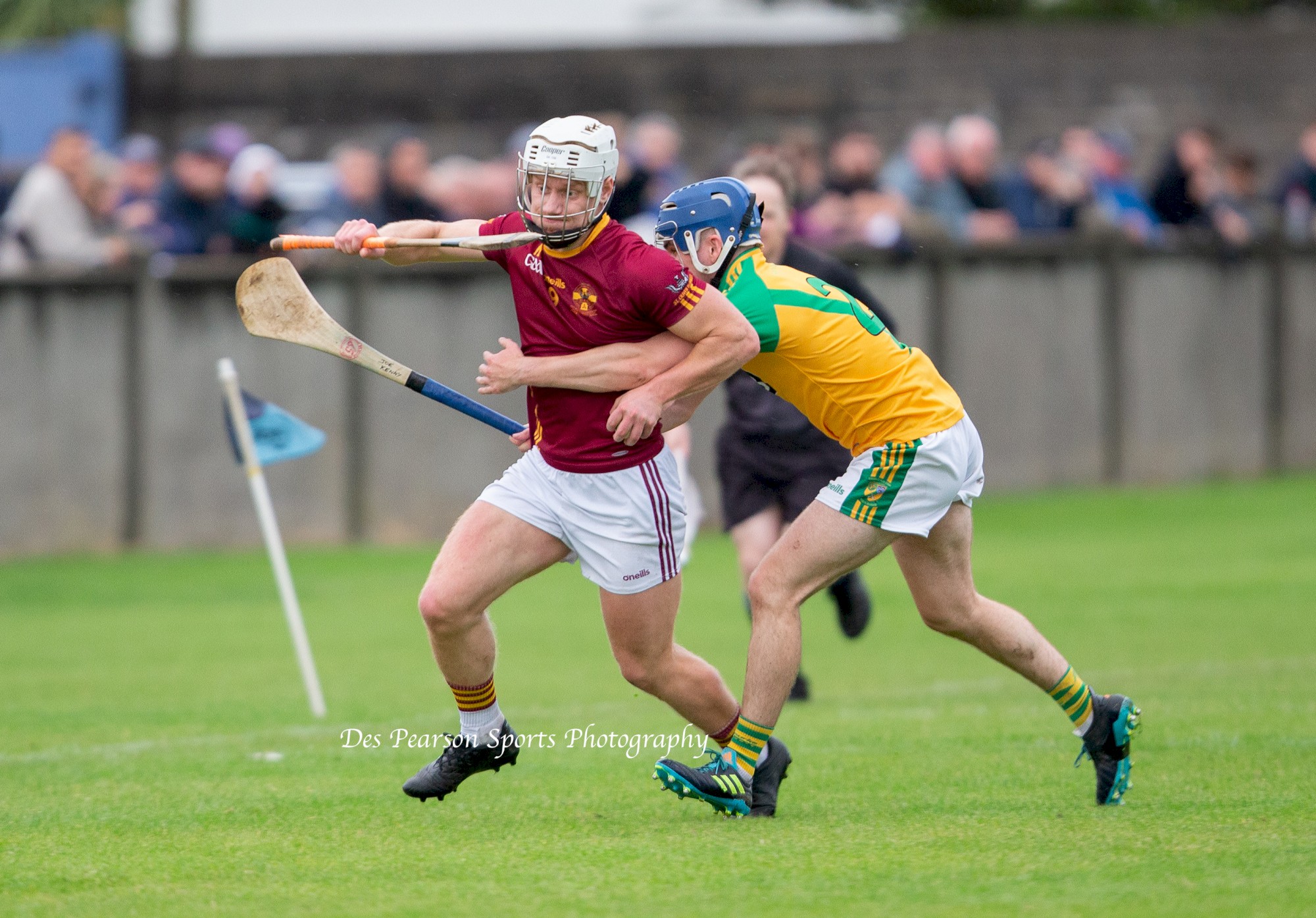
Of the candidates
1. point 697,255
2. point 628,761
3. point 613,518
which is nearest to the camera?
point 613,518

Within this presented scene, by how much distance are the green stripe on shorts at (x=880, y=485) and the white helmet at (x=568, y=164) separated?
1251 mm

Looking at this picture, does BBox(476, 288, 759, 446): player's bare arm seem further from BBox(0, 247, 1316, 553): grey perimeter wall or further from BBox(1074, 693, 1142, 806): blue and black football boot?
BBox(0, 247, 1316, 553): grey perimeter wall

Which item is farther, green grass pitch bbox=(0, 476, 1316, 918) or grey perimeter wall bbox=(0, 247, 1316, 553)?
grey perimeter wall bbox=(0, 247, 1316, 553)

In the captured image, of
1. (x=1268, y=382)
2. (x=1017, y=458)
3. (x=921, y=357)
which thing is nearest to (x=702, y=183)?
(x=921, y=357)

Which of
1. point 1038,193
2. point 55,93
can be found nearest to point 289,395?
point 1038,193

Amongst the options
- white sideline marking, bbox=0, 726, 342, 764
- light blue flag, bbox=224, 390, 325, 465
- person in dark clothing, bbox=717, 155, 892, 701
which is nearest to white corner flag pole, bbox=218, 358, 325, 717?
light blue flag, bbox=224, 390, 325, 465

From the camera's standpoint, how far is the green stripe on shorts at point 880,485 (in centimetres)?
645

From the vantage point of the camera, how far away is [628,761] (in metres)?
7.85

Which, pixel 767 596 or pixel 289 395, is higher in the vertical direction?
pixel 767 596

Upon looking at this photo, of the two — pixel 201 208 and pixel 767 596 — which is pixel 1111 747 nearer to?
pixel 767 596

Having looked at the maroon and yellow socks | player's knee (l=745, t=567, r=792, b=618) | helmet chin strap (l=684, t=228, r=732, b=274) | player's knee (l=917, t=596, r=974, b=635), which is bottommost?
the maroon and yellow socks

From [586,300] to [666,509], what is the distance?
75 cm

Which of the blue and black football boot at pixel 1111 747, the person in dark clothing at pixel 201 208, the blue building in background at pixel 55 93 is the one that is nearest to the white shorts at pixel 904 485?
the blue and black football boot at pixel 1111 747

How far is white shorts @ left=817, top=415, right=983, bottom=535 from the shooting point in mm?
6453
